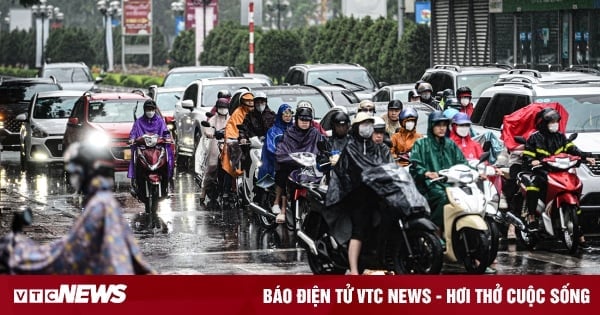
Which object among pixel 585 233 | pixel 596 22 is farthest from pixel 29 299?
pixel 596 22

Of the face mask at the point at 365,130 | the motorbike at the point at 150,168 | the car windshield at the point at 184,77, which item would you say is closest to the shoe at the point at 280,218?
the motorbike at the point at 150,168

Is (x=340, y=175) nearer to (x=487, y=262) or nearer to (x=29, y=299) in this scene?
(x=487, y=262)

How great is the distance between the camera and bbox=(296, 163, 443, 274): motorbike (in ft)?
38.7

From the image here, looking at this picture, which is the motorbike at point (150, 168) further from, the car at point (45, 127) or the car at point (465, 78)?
the car at point (45, 127)

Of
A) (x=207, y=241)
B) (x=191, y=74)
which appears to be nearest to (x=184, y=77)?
(x=191, y=74)

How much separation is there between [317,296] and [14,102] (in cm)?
2247

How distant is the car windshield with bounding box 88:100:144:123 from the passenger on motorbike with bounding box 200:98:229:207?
3.30 metres

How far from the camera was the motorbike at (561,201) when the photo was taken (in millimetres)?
14719

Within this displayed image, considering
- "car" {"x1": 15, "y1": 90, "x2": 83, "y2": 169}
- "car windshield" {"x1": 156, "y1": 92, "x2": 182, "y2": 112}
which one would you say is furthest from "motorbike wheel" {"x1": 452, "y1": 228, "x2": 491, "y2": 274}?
"car windshield" {"x1": 156, "y1": 92, "x2": 182, "y2": 112}

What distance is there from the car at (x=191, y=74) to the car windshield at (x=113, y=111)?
9.62 meters

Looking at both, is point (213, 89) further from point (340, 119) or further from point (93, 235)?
point (93, 235)

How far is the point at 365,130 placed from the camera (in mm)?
11867

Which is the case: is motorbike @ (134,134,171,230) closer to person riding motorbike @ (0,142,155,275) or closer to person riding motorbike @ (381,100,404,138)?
person riding motorbike @ (381,100,404,138)

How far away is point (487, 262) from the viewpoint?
12.7 m
